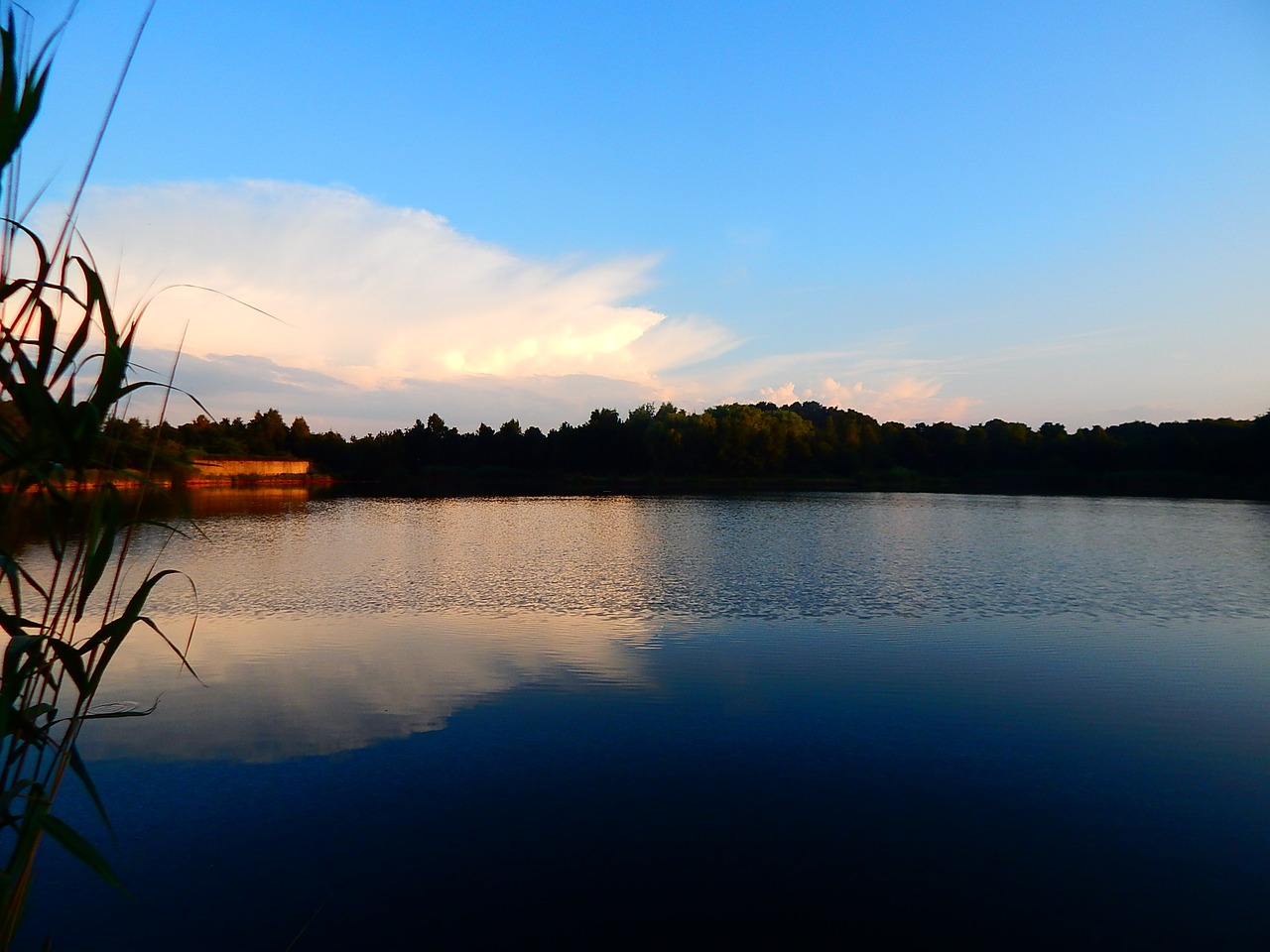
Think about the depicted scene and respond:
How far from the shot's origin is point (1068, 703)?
309 inches

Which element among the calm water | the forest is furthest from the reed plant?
the forest

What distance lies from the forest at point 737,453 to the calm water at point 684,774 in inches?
2245

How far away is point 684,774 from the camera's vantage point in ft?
19.9

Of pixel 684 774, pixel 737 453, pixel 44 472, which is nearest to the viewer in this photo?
pixel 44 472

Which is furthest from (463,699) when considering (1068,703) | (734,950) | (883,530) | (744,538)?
(883,530)

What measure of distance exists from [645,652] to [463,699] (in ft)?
8.49

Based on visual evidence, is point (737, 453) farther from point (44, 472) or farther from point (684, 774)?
point (44, 472)

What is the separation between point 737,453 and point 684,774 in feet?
260

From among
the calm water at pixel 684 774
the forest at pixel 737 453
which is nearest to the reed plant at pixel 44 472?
the calm water at pixel 684 774

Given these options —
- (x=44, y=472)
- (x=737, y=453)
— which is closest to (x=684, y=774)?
(x=44, y=472)

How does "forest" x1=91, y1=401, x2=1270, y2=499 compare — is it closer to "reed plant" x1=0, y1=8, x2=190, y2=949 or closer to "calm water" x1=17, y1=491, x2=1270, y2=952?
"calm water" x1=17, y1=491, x2=1270, y2=952

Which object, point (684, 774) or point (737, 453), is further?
point (737, 453)

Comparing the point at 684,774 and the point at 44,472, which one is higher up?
the point at 44,472

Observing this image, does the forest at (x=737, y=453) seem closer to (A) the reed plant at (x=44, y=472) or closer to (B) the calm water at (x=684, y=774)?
(B) the calm water at (x=684, y=774)
